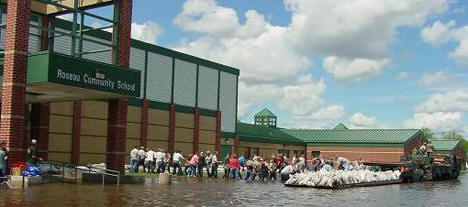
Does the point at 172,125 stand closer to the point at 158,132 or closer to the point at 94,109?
the point at 158,132

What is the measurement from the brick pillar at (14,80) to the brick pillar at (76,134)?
14.9m

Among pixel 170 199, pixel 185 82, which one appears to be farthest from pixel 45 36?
pixel 185 82

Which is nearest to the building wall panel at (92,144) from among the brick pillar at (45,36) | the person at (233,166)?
the person at (233,166)

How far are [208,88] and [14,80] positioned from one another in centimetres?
2930

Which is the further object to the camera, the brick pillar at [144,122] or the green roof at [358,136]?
the green roof at [358,136]

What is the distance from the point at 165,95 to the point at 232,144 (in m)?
12.0

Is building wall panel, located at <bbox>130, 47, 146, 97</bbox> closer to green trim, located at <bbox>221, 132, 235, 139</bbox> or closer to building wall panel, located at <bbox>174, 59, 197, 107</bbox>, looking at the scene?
building wall panel, located at <bbox>174, 59, 197, 107</bbox>

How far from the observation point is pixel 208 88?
4944 cm

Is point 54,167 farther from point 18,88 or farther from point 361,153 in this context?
point 361,153

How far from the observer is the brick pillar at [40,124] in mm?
27000

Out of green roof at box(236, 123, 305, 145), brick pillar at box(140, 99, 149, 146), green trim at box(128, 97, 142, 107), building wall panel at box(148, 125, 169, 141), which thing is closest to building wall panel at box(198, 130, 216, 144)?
building wall panel at box(148, 125, 169, 141)

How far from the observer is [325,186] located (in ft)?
84.4

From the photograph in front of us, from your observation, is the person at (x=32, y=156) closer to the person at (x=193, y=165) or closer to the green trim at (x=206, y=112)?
the person at (x=193, y=165)

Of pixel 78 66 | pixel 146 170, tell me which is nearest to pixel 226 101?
pixel 146 170
